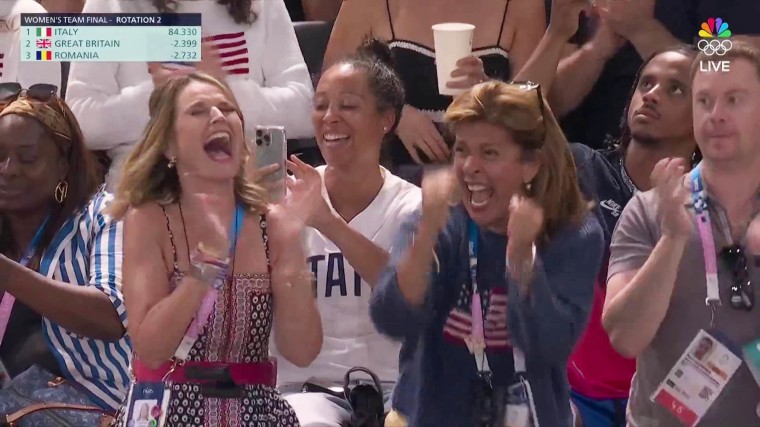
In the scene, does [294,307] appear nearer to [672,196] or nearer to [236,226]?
[236,226]

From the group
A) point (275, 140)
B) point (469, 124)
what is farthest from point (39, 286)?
point (469, 124)

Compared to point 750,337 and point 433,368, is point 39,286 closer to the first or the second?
point 433,368

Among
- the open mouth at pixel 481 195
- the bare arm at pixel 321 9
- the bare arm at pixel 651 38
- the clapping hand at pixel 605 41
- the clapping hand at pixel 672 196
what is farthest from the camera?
the bare arm at pixel 321 9

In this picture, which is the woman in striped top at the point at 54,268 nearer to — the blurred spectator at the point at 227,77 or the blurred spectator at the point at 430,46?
the blurred spectator at the point at 227,77

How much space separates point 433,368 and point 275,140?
606 mm

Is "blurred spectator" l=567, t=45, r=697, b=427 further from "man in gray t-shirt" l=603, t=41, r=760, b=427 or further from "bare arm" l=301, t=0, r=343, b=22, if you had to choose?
"bare arm" l=301, t=0, r=343, b=22

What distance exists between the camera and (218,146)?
2223mm

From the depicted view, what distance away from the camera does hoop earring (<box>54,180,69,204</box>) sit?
2.61 meters

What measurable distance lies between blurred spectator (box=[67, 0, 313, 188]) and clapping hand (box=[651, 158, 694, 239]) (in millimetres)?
907

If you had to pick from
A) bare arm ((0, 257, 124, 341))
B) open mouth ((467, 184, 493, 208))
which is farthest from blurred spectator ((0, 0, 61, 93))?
open mouth ((467, 184, 493, 208))

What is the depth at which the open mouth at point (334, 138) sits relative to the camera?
2508 millimetres

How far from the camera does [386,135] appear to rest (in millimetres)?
2592

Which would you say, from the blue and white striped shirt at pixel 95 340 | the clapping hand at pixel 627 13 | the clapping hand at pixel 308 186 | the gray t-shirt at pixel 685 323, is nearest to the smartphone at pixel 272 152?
the clapping hand at pixel 308 186

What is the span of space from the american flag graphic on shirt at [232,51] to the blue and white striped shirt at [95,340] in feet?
1.39
